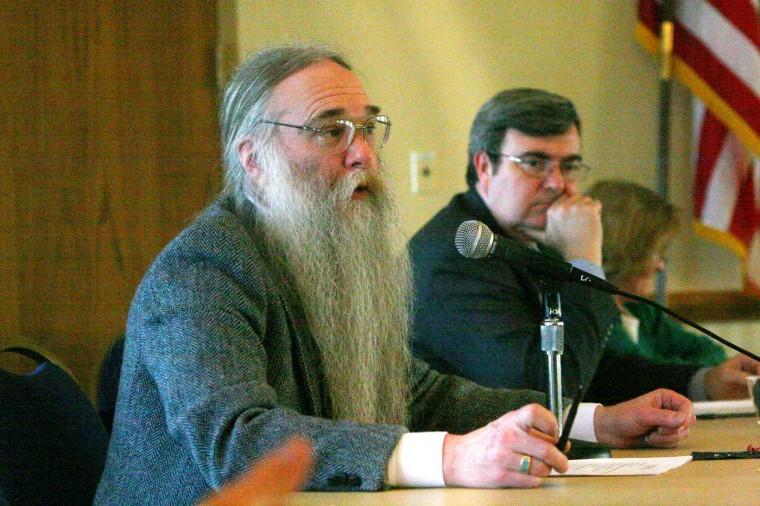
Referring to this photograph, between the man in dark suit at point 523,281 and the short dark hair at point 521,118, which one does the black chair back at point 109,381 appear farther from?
the short dark hair at point 521,118

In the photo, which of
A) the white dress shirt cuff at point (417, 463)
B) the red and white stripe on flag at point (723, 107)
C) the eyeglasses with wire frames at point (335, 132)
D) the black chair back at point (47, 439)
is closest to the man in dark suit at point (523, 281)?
the eyeglasses with wire frames at point (335, 132)

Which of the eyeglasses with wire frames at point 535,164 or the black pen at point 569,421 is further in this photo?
the eyeglasses with wire frames at point 535,164

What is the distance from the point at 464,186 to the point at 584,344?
1.44 m

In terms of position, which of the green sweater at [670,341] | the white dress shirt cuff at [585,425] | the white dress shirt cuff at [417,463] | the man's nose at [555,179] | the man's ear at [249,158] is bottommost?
the green sweater at [670,341]

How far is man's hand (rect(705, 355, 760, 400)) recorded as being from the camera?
283cm

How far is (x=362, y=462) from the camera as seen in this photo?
1559mm

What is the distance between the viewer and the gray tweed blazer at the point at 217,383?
1.58 m

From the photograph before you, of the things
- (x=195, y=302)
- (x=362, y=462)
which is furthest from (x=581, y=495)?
(x=195, y=302)

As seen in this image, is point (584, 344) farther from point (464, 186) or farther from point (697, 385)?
point (464, 186)

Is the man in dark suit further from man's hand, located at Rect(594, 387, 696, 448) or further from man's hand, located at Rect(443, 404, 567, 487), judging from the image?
man's hand, located at Rect(443, 404, 567, 487)

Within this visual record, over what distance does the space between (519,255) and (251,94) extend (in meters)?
0.67

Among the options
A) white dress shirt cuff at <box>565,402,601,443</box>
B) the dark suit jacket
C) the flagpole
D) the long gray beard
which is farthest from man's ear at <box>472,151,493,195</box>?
the flagpole

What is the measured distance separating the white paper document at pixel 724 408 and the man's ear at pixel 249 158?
1.19 meters

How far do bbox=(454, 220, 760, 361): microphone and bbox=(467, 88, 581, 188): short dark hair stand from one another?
4.15ft
